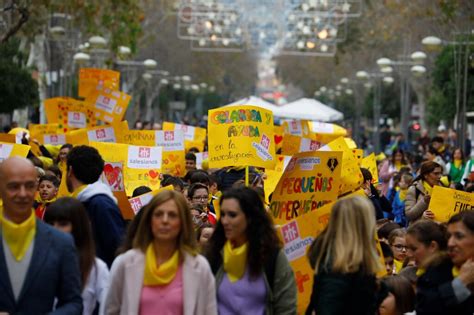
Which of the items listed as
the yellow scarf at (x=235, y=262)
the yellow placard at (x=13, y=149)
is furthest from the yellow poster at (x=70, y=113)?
the yellow scarf at (x=235, y=262)

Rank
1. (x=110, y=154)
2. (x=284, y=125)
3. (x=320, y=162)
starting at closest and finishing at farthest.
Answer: (x=320, y=162), (x=110, y=154), (x=284, y=125)

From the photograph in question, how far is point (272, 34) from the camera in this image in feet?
404

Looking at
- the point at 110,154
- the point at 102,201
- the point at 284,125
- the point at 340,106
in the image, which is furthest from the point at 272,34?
the point at 102,201

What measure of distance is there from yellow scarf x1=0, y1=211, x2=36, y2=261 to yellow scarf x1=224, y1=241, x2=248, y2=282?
3.98 ft

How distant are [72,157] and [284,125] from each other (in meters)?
16.8

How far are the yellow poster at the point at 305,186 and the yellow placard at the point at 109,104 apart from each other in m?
12.7

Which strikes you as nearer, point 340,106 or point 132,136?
point 132,136

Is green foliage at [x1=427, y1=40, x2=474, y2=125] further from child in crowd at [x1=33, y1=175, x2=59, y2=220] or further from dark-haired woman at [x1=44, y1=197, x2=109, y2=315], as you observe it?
dark-haired woman at [x1=44, y1=197, x2=109, y2=315]

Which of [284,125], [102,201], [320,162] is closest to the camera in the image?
[102,201]

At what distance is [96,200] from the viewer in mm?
9023

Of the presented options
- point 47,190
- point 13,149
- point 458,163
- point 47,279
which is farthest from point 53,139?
point 47,279

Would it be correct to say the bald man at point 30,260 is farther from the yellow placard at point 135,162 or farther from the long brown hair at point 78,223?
the yellow placard at point 135,162

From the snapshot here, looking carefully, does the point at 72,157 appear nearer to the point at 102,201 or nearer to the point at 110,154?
the point at 102,201

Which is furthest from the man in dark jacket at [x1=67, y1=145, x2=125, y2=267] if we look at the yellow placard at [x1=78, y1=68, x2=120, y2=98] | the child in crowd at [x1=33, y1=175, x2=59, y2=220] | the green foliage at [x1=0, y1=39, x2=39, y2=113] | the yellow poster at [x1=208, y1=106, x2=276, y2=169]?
the green foliage at [x1=0, y1=39, x2=39, y2=113]
